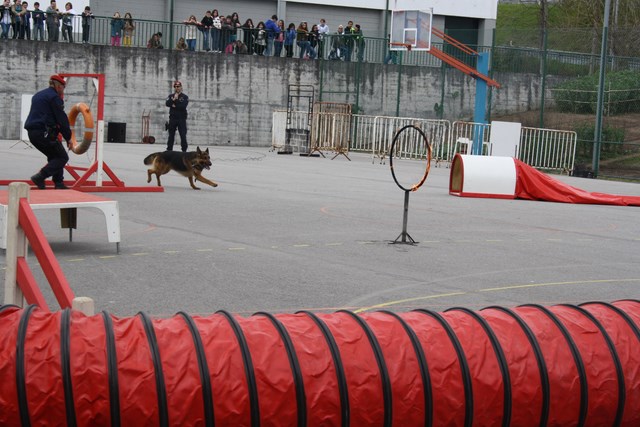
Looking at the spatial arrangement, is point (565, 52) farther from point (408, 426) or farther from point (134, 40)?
point (408, 426)

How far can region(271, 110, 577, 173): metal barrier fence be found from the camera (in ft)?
102

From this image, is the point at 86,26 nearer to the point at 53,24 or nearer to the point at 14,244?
the point at 53,24

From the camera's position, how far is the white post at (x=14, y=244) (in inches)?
267

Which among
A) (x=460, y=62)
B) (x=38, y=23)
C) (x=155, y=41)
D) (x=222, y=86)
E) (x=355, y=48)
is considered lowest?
(x=222, y=86)

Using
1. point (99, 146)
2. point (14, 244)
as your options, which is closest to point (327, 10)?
point (99, 146)

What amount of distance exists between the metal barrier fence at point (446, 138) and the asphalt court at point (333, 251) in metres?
11.0

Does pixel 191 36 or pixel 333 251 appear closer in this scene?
pixel 333 251

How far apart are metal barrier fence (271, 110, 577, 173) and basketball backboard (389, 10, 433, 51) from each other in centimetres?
279

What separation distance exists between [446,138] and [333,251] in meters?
21.7

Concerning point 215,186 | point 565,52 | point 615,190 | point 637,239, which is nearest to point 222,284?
point 637,239

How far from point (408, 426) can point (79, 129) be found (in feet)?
112

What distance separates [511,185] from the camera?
2002cm

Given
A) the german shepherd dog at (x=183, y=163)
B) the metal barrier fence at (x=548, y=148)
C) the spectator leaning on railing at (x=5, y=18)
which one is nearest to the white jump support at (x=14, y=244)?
the german shepherd dog at (x=183, y=163)

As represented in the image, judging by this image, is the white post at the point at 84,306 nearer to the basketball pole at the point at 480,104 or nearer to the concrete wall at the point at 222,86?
the basketball pole at the point at 480,104
